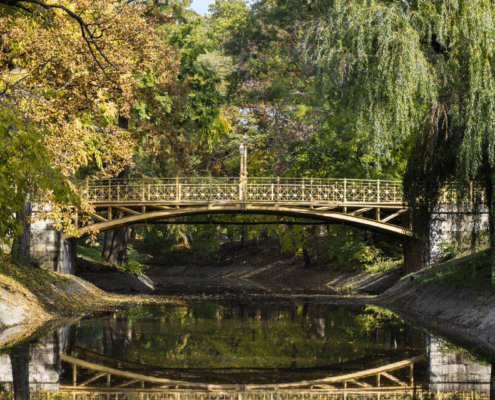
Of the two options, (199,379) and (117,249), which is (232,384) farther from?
(117,249)

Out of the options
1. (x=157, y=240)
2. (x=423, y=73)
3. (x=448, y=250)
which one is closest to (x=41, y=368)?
(x=423, y=73)

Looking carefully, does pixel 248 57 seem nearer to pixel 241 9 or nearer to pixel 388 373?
pixel 241 9

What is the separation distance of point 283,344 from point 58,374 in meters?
4.42

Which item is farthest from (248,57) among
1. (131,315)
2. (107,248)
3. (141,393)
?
(141,393)

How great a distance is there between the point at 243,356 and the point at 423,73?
6.93m

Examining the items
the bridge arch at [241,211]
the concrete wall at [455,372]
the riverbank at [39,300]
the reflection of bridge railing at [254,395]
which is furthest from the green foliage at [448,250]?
the reflection of bridge railing at [254,395]

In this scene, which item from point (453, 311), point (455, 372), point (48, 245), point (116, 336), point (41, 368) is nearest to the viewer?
point (41, 368)

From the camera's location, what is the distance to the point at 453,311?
16.0 meters

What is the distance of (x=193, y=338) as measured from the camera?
11.8 meters

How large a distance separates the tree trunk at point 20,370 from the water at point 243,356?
10 centimetres

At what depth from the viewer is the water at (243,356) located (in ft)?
24.6

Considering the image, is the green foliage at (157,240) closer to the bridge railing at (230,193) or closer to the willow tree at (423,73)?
the bridge railing at (230,193)

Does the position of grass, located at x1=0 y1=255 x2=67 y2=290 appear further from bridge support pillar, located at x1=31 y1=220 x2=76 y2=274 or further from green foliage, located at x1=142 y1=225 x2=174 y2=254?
green foliage, located at x1=142 y1=225 x2=174 y2=254

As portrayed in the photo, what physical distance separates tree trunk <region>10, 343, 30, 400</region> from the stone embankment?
721 cm
